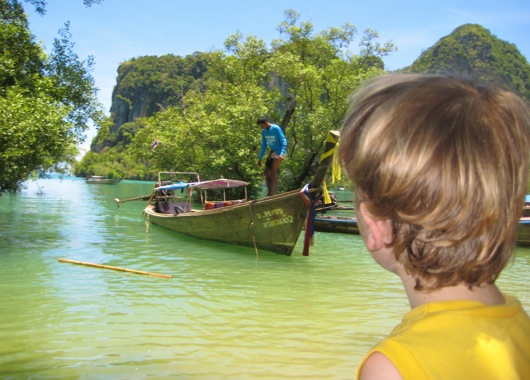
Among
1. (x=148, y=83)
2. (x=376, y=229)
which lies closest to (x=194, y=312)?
(x=376, y=229)

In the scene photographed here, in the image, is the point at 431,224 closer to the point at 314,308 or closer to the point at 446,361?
the point at 446,361

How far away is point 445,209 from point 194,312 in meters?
5.35

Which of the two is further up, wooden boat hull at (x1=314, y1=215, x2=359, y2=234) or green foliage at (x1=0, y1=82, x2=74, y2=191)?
green foliage at (x1=0, y1=82, x2=74, y2=191)

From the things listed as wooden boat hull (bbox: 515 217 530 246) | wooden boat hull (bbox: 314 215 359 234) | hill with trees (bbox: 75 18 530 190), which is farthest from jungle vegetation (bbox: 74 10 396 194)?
wooden boat hull (bbox: 515 217 530 246)

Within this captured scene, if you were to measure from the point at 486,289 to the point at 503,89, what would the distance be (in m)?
0.35

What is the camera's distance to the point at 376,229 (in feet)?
2.64

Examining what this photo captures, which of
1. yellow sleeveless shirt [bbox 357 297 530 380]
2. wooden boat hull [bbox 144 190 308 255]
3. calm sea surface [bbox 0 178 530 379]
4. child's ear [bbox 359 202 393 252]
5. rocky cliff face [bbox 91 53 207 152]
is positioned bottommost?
calm sea surface [bbox 0 178 530 379]

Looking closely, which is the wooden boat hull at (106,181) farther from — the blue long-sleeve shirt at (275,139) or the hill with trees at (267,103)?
the blue long-sleeve shirt at (275,139)

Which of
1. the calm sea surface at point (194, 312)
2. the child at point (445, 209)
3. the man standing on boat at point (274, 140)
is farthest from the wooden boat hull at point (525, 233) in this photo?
the child at point (445, 209)

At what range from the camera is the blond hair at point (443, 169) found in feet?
2.37

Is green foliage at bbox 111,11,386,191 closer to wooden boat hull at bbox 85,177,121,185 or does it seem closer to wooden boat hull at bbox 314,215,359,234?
wooden boat hull at bbox 314,215,359,234

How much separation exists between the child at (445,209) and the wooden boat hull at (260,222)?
8.61 m

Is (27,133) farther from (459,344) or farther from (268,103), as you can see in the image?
(268,103)

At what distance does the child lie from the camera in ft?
2.28
